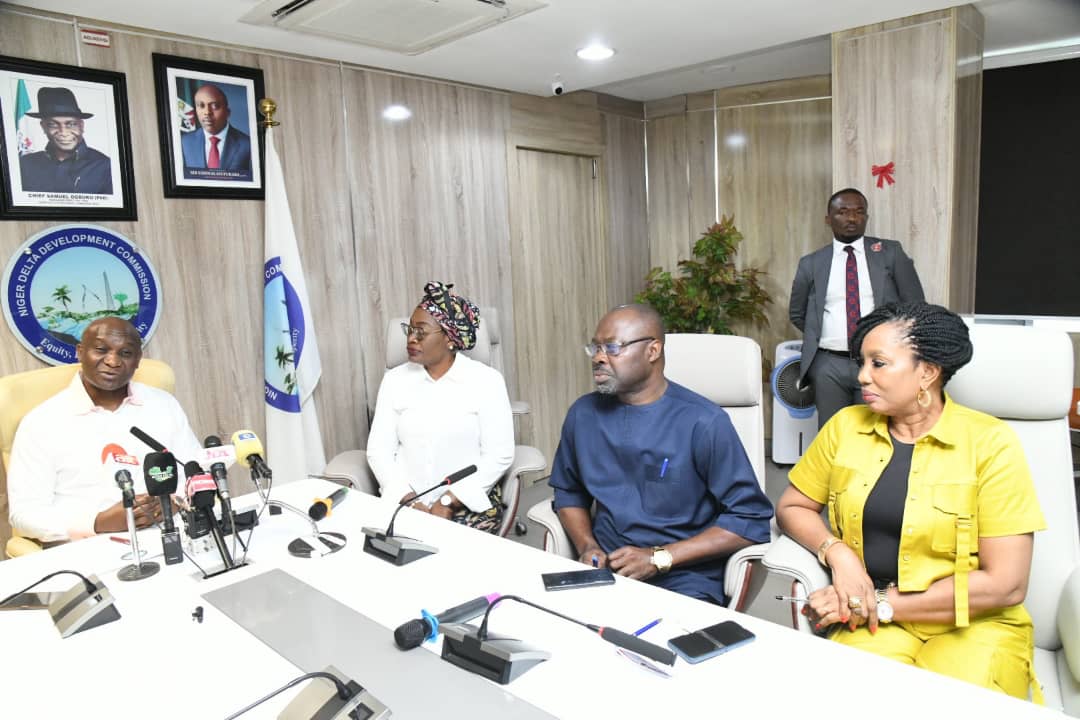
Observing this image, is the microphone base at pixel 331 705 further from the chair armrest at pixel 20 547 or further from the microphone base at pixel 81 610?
the chair armrest at pixel 20 547

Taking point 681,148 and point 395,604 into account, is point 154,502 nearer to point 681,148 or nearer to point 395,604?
point 395,604

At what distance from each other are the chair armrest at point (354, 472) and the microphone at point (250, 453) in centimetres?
90

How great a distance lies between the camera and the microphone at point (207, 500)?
5.68 ft

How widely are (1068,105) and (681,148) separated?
8.26 ft

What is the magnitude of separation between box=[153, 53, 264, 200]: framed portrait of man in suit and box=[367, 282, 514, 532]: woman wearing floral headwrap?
4.20 feet

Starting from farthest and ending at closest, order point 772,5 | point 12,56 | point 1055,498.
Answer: point 772,5 < point 12,56 < point 1055,498

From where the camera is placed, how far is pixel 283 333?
3.48 metres

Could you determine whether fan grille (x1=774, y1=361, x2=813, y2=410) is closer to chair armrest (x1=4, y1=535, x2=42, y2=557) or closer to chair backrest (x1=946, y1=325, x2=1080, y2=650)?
chair backrest (x1=946, y1=325, x2=1080, y2=650)

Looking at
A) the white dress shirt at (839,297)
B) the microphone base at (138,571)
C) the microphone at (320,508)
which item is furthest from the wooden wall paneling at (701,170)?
the microphone base at (138,571)

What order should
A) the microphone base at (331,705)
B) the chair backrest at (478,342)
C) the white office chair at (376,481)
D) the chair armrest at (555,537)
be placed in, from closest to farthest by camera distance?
the microphone base at (331,705), the chair armrest at (555,537), the white office chair at (376,481), the chair backrest at (478,342)

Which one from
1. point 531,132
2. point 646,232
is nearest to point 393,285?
point 531,132

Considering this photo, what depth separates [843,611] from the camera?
1.64m

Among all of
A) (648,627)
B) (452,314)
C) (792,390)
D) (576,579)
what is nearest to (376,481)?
(452,314)

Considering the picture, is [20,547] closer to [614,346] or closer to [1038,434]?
[614,346]
